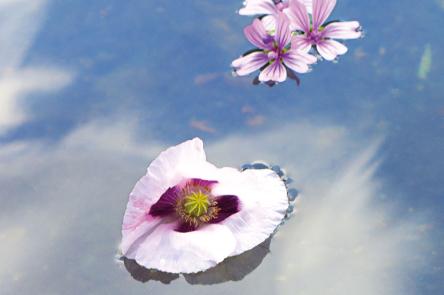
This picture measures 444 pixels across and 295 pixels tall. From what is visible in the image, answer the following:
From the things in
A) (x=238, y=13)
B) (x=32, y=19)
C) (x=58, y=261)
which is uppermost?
(x=238, y=13)

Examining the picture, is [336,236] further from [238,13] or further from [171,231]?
[238,13]

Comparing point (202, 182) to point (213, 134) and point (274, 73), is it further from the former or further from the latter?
point (274, 73)

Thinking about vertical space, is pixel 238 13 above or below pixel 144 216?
above

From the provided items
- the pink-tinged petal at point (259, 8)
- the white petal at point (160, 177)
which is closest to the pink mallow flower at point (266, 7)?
the pink-tinged petal at point (259, 8)

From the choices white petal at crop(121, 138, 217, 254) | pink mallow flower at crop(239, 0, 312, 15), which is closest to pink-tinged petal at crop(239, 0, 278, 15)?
pink mallow flower at crop(239, 0, 312, 15)

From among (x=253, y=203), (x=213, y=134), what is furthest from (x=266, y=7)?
(x=253, y=203)

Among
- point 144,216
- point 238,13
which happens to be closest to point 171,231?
point 144,216

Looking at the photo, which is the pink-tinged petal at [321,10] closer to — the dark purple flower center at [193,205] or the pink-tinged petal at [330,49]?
the pink-tinged petal at [330,49]
